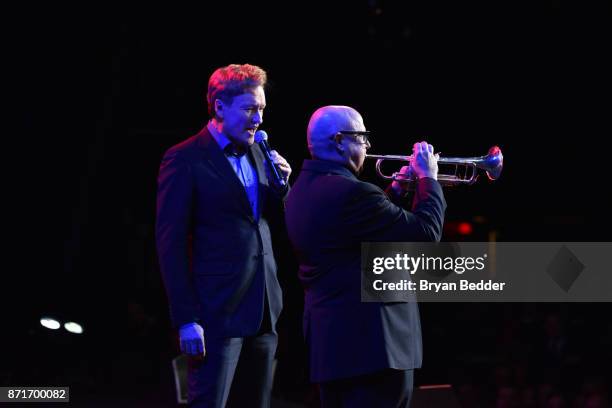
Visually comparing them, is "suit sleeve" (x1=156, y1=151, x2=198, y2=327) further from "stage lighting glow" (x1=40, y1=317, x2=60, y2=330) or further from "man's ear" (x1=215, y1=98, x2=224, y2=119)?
"stage lighting glow" (x1=40, y1=317, x2=60, y2=330)

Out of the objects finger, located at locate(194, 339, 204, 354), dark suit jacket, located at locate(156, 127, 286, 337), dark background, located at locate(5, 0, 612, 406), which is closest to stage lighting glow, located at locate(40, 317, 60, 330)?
dark background, located at locate(5, 0, 612, 406)

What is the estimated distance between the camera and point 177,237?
2746 mm

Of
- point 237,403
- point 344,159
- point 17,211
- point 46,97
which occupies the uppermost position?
point 46,97

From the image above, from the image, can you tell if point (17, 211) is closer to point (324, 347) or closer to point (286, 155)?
point (286, 155)

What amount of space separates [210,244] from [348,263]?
0.45 m

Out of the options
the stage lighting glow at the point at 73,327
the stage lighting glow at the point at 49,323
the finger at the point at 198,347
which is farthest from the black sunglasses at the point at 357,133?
the stage lighting glow at the point at 73,327

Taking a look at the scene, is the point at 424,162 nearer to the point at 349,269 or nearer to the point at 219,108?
the point at 349,269

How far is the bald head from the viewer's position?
280cm

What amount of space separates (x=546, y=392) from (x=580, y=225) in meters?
4.97

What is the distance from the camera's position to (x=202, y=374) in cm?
273

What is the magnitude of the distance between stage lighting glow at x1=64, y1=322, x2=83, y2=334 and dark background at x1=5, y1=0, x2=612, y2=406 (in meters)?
0.45

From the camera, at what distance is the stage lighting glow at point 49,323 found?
252 inches

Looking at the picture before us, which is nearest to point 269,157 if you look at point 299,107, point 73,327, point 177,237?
point 177,237

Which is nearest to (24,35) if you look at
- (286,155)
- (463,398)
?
(286,155)
